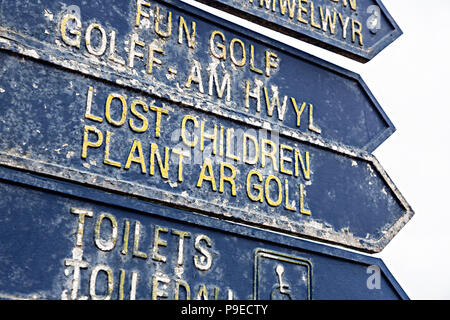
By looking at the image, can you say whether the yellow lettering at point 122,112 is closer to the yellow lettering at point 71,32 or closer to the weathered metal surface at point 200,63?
the weathered metal surface at point 200,63

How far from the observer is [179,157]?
13.8 ft

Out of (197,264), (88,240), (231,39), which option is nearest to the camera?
(88,240)

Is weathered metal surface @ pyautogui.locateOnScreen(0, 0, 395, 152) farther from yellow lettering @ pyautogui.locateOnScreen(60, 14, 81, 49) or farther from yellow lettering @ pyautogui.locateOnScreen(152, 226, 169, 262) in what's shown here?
yellow lettering @ pyautogui.locateOnScreen(152, 226, 169, 262)

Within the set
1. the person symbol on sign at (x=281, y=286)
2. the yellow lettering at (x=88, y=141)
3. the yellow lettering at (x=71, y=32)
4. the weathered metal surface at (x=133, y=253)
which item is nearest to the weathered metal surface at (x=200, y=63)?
the yellow lettering at (x=71, y=32)

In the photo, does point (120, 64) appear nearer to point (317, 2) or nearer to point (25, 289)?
point (25, 289)

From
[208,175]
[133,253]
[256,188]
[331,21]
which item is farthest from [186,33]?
[133,253]

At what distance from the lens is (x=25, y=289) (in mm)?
3473

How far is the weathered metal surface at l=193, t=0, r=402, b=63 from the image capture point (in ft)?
16.1

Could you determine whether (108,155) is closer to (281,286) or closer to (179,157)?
(179,157)

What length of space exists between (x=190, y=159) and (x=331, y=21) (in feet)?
5.27

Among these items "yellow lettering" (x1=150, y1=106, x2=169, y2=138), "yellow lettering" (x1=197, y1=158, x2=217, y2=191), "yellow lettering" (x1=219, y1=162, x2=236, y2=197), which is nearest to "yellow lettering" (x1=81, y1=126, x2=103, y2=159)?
"yellow lettering" (x1=150, y1=106, x2=169, y2=138)

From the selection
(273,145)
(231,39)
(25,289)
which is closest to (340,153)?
(273,145)
